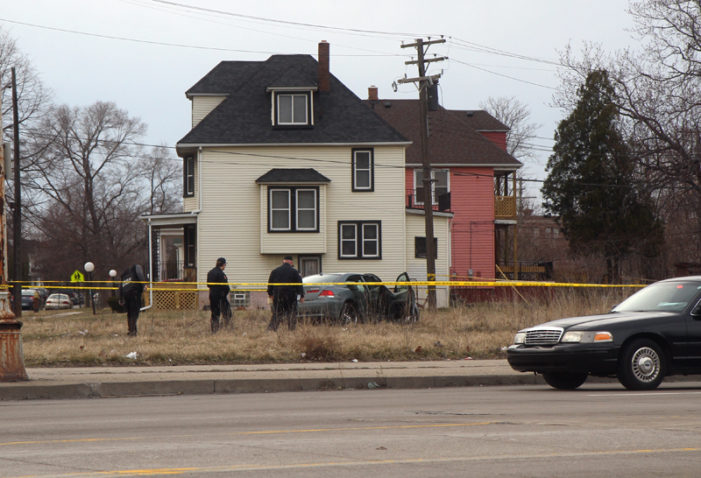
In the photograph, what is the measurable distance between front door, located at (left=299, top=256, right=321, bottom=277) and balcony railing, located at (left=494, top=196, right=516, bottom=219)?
12.5 meters

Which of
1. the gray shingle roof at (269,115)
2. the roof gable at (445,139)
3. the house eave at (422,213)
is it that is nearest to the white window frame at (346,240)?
the house eave at (422,213)

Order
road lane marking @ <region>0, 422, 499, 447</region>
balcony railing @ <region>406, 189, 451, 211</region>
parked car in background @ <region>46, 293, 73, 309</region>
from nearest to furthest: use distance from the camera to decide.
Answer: road lane marking @ <region>0, 422, 499, 447</region>
balcony railing @ <region>406, 189, 451, 211</region>
parked car in background @ <region>46, 293, 73, 309</region>

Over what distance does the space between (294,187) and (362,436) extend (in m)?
33.8

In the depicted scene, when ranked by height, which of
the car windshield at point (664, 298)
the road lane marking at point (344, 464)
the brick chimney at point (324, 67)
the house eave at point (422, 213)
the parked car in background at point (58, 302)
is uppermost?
the brick chimney at point (324, 67)

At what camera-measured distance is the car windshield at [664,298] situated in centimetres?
1438

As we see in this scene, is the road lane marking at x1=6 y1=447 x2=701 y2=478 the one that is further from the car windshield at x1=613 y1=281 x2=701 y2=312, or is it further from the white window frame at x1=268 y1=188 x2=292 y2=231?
the white window frame at x1=268 y1=188 x2=292 y2=231

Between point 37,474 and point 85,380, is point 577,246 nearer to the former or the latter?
point 85,380

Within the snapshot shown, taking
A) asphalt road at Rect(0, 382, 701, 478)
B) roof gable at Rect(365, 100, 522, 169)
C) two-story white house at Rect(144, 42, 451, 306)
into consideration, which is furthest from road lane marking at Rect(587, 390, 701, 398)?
roof gable at Rect(365, 100, 522, 169)

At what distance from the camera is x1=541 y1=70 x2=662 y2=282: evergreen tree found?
4962 centimetres

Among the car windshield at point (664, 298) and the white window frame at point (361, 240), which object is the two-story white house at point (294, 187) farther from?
the car windshield at point (664, 298)

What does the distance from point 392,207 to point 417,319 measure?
1933cm

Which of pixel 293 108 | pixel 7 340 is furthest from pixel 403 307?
pixel 293 108

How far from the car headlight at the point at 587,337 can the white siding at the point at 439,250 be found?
2936 cm

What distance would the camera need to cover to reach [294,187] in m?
42.4
